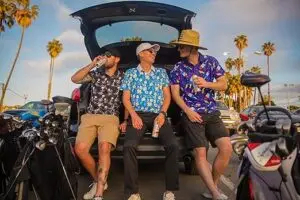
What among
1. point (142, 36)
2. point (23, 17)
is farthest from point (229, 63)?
point (142, 36)

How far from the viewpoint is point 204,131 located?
5.28 metres

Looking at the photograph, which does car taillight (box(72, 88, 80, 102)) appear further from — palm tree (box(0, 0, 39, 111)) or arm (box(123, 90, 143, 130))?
palm tree (box(0, 0, 39, 111))

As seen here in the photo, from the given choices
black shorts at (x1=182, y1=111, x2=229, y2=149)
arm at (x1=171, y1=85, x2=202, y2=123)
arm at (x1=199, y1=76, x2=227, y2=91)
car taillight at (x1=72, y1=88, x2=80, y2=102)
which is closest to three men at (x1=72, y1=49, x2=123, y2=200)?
car taillight at (x1=72, y1=88, x2=80, y2=102)

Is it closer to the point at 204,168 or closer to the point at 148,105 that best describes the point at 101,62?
the point at 148,105

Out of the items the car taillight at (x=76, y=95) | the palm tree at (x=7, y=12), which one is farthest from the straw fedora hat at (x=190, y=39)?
the palm tree at (x=7, y=12)

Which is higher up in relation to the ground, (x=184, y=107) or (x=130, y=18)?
(x=130, y=18)

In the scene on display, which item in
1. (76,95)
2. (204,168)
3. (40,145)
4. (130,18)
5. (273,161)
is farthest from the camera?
(130,18)

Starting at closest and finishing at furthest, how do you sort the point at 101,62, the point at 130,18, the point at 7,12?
1. the point at 101,62
2. the point at 130,18
3. the point at 7,12

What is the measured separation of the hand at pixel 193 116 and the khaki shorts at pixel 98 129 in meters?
0.99

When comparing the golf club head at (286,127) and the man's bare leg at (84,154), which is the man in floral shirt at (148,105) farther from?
the golf club head at (286,127)

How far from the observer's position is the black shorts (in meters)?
5.16

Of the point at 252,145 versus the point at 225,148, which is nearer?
the point at 252,145

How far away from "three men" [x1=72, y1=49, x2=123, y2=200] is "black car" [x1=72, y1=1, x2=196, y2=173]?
0.22 meters

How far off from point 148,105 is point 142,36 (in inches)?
71.5
